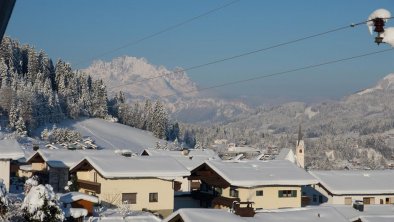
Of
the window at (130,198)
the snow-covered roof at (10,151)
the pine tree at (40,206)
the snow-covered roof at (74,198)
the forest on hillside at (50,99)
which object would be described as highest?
the forest on hillside at (50,99)

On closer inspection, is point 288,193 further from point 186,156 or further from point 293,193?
point 186,156

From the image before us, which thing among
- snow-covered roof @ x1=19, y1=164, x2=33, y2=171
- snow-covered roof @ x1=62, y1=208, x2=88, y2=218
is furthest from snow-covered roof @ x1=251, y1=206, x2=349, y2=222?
snow-covered roof @ x1=19, y1=164, x2=33, y2=171

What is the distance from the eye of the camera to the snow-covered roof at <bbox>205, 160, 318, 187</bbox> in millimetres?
29741

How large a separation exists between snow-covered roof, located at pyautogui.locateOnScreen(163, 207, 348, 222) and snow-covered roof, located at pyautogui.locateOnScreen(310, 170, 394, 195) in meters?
18.3

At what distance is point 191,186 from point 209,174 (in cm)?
924

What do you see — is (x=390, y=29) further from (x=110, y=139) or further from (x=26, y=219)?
(x=110, y=139)

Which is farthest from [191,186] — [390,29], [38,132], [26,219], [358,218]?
[38,132]

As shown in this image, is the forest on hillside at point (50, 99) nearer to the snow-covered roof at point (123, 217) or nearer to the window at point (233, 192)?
the window at point (233, 192)

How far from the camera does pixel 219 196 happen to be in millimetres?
31031

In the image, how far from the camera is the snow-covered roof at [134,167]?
94.1 feet

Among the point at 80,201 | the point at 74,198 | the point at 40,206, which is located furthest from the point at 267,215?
the point at 40,206

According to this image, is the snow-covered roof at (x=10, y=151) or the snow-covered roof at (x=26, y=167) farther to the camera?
the snow-covered roof at (x=26, y=167)

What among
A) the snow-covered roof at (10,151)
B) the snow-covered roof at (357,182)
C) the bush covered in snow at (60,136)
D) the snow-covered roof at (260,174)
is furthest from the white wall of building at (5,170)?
the bush covered in snow at (60,136)

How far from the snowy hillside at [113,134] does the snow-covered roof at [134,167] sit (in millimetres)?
74497
